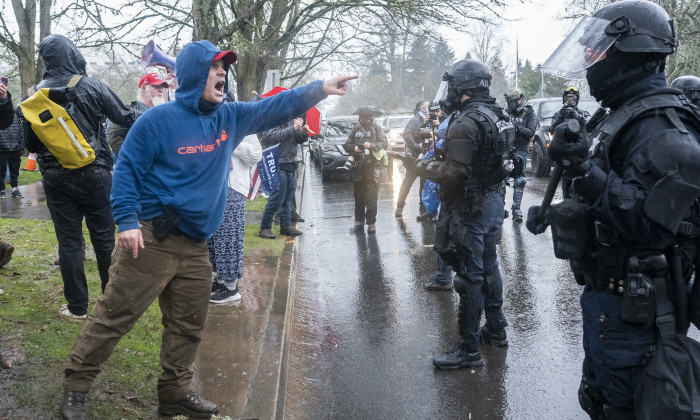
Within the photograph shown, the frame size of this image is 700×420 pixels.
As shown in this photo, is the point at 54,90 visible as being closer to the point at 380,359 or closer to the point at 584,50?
the point at 380,359

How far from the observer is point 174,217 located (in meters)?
3.30

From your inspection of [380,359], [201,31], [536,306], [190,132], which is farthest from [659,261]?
[201,31]

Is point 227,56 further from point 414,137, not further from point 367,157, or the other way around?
point 414,137

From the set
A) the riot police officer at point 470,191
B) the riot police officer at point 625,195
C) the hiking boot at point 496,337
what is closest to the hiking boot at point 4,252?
the riot police officer at point 470,191

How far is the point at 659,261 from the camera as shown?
2445 millimetres

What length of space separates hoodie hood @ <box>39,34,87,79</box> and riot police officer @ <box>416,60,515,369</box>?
2.78 metres

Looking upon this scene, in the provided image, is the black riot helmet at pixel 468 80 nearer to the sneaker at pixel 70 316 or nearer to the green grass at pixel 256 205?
the sneaker at pixel 70 316

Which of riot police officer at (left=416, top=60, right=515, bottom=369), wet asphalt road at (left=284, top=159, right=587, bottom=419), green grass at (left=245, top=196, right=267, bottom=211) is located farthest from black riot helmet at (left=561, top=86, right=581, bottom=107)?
riot police officer at (left=416, top=60, right=515, bottom=369)

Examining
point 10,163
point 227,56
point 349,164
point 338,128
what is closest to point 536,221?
point 227,56

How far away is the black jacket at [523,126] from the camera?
381 inches

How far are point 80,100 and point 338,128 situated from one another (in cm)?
1514

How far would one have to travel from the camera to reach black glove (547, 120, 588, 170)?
2301mm

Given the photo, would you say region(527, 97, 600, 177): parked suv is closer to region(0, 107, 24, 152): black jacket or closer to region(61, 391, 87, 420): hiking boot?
region(0, 107, 24, 152): black jacket

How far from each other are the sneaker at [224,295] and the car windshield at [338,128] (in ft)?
44.4
